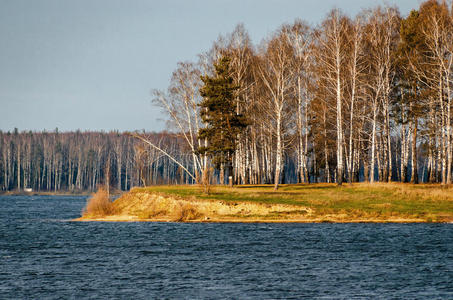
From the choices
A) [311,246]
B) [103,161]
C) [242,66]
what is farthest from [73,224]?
[103,161]

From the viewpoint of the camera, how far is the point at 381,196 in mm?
46844

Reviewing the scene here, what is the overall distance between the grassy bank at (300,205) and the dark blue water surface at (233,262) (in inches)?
80.2

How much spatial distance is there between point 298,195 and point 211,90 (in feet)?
48.6

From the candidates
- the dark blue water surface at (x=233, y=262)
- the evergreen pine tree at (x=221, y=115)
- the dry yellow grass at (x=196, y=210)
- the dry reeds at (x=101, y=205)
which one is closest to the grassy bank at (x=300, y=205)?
the dry yellow grass at (x=196, y=210)

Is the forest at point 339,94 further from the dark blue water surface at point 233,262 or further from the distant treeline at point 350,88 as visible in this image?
the dark blue water surface at point 233,262

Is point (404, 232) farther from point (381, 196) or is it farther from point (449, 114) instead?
point (449, 114)

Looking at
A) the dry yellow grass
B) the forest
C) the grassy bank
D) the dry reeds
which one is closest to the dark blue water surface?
the grassy bank

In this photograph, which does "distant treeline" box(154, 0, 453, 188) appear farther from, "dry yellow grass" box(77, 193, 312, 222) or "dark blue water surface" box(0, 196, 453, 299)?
"dark blue water surface" box(0, 196, 453, 299)

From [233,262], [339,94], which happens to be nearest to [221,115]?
[339,94]

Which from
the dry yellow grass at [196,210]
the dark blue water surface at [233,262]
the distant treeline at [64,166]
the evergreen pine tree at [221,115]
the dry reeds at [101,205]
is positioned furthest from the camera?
the distant treeline at [64,166]

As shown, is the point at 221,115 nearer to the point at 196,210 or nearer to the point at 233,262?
the point at 196,210

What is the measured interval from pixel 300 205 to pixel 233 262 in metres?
18.6

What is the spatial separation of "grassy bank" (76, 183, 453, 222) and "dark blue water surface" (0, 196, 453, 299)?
2037 millimetres

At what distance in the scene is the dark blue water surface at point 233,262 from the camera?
19.4 meters
